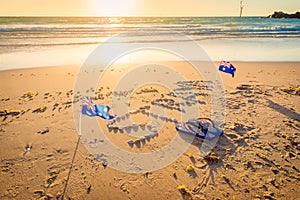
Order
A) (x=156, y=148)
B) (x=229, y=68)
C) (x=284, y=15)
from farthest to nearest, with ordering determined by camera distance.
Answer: (x=284, y=15) → (x=229, y=68) → (x=156, y=148)

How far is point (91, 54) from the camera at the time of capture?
1612cm

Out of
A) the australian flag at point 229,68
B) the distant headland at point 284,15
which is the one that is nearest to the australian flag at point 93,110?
the australian flag at point 229,68

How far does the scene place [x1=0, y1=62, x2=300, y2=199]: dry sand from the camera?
12.6 feet

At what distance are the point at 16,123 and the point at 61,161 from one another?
2503mm

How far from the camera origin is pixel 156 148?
16.5 feet

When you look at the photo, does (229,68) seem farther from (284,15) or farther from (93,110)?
(284,15)

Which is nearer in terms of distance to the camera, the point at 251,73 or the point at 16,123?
the point at 16,123

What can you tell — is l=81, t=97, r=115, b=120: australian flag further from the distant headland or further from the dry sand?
the distant headland

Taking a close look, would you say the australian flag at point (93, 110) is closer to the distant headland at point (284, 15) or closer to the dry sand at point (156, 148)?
the dry sand at point (156, 148)

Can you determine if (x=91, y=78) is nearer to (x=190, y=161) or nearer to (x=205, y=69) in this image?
(x=205, y=69)

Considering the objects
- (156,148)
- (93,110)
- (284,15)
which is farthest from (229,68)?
(284,15)

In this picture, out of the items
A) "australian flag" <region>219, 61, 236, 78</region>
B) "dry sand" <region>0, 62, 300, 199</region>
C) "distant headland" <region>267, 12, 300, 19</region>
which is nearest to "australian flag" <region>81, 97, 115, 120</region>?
"dry sand" <region>0, 62, 300, 199</region>

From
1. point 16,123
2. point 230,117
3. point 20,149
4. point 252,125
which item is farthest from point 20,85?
point 252,125

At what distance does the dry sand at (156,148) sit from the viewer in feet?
12.6
